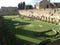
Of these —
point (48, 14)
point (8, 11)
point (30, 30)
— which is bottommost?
point (8, 11)

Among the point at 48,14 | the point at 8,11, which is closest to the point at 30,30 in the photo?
the point at 48,14

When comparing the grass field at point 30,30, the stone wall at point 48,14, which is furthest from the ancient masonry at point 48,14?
the grass field at point 30,30

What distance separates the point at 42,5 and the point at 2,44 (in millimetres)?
57619

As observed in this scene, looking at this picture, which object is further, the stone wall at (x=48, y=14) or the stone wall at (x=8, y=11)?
the stone wall at (x=8, y=11)

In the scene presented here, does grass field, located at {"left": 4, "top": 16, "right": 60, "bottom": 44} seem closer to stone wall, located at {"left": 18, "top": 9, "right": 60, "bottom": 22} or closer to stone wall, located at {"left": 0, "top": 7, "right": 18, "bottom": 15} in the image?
stone wall, located at {"left": 18, "top": 9, "right": 60, "bottom": 22}

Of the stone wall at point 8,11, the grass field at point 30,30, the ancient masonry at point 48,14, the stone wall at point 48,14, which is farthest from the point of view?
the stone wall at point 8,11

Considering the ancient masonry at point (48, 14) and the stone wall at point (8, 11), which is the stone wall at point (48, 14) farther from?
the stone wall at point (8, 11)

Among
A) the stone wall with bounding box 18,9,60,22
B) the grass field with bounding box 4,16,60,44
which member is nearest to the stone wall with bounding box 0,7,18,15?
the stone wall with bounding box 18,9,60,22

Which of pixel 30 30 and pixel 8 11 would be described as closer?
pixel 30 30

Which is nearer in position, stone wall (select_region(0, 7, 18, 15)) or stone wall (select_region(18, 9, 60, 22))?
stone wall (select_region(18, 9, 60, 22))

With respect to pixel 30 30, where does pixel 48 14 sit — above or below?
below

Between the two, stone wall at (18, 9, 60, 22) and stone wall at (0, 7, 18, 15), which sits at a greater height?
stone wall at (18, 9, 60, 22)

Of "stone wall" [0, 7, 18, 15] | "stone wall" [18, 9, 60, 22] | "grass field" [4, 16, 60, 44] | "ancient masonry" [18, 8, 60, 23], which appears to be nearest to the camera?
"grass field" [4, 16, 60, 44]

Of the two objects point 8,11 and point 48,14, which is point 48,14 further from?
point 8,11
